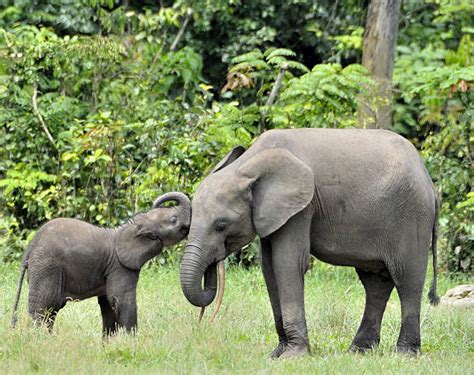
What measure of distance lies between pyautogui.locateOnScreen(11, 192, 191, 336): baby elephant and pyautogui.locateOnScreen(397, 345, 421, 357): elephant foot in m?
2.07

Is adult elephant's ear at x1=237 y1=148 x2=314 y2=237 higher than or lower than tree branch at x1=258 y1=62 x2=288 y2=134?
higher

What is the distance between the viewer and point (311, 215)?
8922 mm

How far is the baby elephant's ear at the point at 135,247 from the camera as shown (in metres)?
9.35

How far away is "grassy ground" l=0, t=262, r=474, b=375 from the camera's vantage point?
814 cm

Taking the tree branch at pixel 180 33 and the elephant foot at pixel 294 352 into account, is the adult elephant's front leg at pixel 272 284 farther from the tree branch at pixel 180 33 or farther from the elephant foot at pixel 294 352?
the tree branch at pixel 180 33

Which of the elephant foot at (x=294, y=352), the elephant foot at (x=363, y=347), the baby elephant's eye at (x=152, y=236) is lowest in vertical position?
the elephant foot at (x=363, y=347)

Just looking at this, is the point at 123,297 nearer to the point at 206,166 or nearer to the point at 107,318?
the point at 107,318

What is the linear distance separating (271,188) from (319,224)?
0.54 metres

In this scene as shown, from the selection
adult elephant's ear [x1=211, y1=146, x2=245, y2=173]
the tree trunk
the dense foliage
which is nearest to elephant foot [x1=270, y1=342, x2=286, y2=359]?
adult elephant's ear [x1=211, y1=146, x2=245, y2=173]

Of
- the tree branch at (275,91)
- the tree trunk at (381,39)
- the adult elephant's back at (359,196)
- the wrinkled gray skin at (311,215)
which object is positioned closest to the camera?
the wrinkled gray skin at (311,215)

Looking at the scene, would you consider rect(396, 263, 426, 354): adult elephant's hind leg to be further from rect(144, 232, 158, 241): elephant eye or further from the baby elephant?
rect(144, 232, 158, 241): elephant eye

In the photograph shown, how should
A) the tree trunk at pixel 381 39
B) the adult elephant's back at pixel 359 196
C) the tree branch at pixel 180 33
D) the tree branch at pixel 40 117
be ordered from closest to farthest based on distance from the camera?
the adult elephant's back at pixel 359 196
the tree branch at pixel 40 117
the tree trunk at pixel 381 39
the tree branch at pixel 180 33

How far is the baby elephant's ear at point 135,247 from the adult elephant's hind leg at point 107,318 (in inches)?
22.2

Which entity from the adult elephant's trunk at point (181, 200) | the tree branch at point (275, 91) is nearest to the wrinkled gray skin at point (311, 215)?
the adult elephant's trunk at point (181, 200)
